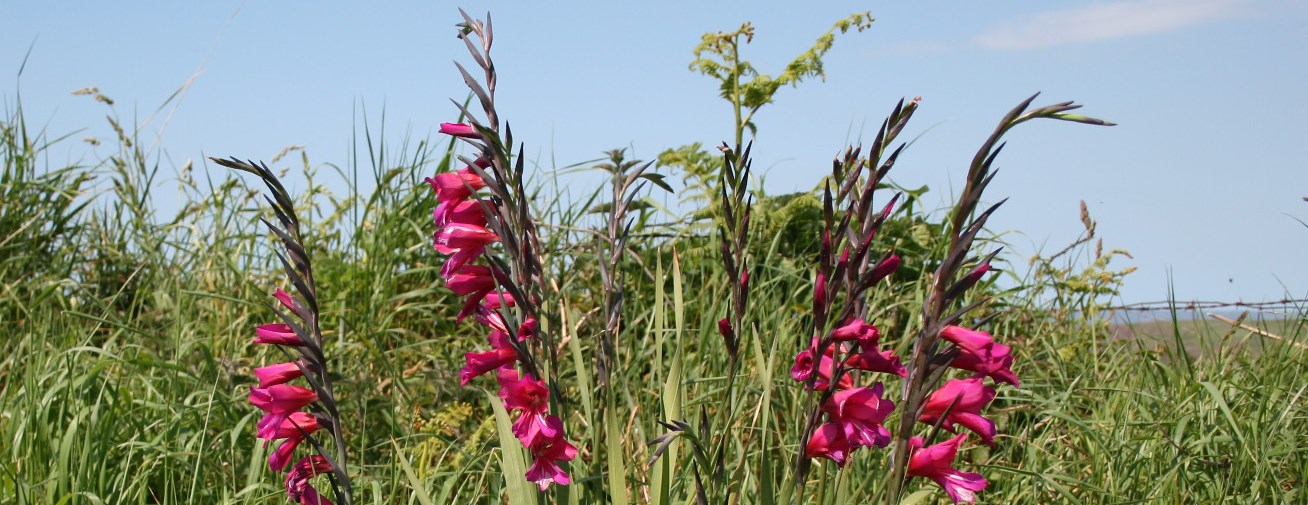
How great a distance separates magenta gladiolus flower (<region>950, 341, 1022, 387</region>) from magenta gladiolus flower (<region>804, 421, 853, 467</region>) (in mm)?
195

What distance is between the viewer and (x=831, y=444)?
1652mm

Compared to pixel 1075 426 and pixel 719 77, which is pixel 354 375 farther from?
pixel 1075 426

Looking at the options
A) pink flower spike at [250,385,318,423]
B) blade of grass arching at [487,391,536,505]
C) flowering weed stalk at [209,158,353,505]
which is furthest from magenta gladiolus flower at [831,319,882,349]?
pink flower spike at [250,385,318,423]

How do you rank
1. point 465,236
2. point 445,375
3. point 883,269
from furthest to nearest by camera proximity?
point 445,375
point 465,236
point 883,269

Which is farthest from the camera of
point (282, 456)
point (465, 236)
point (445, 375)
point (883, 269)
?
point (445, 375)

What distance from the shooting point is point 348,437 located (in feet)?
12.2

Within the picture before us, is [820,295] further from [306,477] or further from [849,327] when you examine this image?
[306,477]

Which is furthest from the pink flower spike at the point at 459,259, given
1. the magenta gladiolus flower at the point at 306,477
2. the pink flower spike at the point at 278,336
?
the magenta gladiolus flower at the point at 306,477

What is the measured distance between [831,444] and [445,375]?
2318mm

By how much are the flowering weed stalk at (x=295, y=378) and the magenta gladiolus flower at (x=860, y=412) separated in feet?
2.51

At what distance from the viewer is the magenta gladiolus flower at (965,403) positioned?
5.53ft

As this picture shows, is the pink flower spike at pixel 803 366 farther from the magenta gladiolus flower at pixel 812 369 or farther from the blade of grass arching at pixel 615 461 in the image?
the blade of grass arching at pixel 615 461

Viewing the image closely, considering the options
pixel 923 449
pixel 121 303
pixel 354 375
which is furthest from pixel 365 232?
pixel 923 449

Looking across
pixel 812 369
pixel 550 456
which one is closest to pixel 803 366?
pixel 812 369
